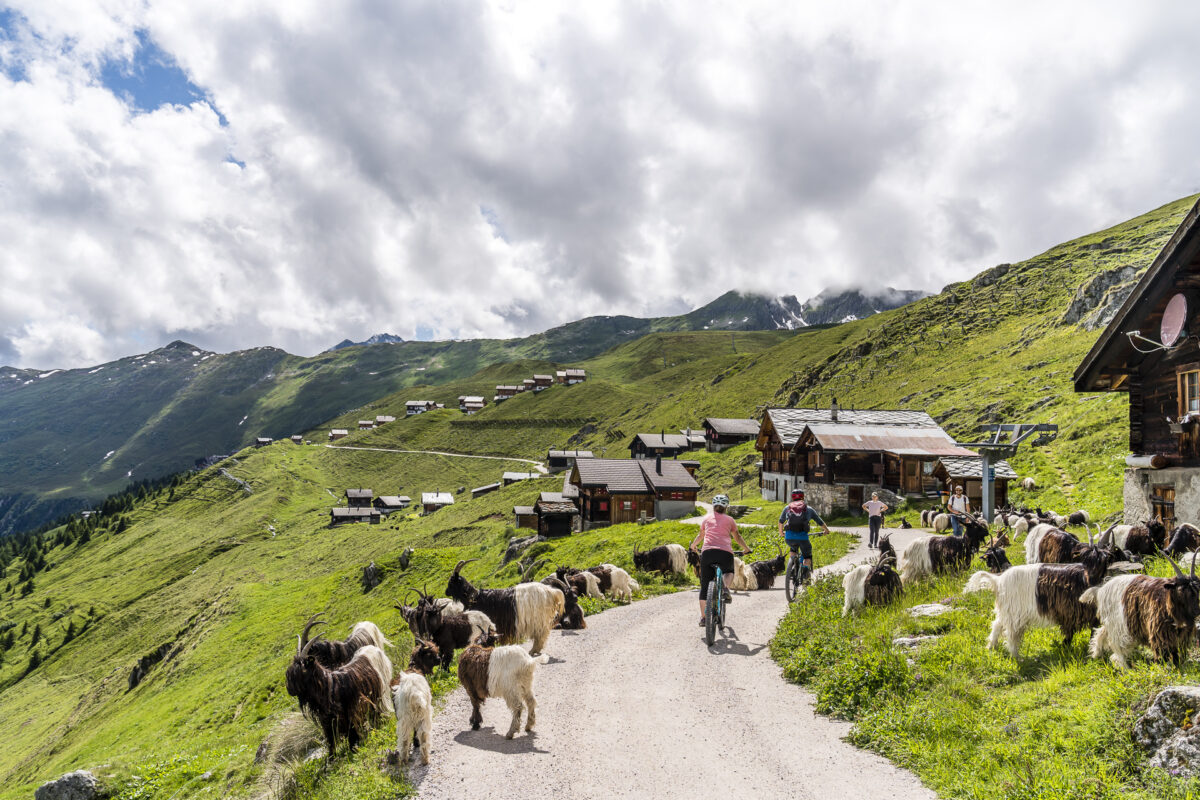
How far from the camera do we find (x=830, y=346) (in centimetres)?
17238

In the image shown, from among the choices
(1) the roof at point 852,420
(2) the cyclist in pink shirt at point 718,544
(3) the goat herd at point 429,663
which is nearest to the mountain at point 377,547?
(3) the goat herd at point 429,663

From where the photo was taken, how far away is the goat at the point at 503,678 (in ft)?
30.4

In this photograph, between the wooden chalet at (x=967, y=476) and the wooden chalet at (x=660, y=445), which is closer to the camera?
the wooden chalet at (x=967, y=476)

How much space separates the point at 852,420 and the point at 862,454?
6030mm

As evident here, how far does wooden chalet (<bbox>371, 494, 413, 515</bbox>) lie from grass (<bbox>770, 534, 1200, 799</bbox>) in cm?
12964

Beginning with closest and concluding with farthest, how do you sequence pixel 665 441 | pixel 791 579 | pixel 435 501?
pixel 791 579
pixel 665 441
pixel 435 501

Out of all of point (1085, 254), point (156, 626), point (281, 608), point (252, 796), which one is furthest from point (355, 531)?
point (1085, 254)

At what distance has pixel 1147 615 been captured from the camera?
780 cm

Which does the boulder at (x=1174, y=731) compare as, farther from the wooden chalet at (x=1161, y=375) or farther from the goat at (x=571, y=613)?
the wooden chalet at (x=1161, y=375)

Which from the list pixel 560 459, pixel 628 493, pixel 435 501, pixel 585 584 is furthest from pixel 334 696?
pixel 560 459

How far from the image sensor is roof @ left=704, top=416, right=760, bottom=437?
372ft

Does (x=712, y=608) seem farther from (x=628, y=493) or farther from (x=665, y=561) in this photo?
(x=628, y=493)

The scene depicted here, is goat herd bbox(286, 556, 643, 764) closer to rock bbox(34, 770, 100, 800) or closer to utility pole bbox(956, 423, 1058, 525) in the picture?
rock bbox(34, 770, 100, 800)

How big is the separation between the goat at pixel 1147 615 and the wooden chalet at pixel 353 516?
12489 centimetres
